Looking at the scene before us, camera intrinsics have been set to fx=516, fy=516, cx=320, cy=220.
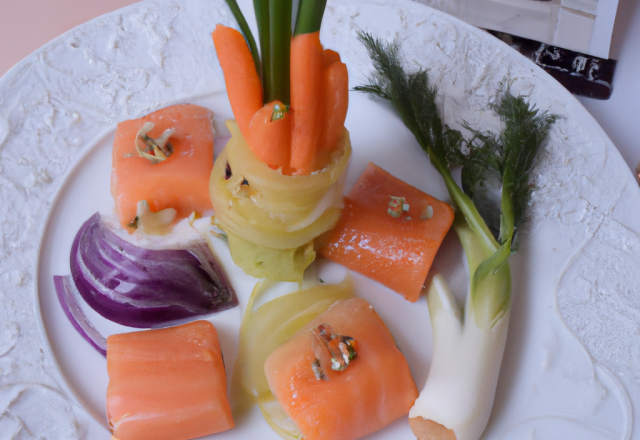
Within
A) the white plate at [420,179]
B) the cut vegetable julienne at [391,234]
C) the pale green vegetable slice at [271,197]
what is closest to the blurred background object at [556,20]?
the white plate at [420,179]

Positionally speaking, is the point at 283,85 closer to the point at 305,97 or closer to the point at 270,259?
the point at 305,97

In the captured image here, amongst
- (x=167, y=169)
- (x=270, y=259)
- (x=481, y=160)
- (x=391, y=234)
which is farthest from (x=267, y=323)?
(x=481, y=160)

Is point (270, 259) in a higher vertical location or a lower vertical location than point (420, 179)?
lower

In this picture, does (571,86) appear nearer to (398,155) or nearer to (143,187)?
(398,155)

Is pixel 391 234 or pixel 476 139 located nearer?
pixel 391 234

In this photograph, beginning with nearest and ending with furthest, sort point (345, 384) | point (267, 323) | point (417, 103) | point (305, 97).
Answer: point (305, 97), point (345, 384), point (267, 323), point (417, 103)

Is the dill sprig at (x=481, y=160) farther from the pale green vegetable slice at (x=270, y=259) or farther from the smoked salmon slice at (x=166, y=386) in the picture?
the smoked salmon slice at (x=166, y=386)
